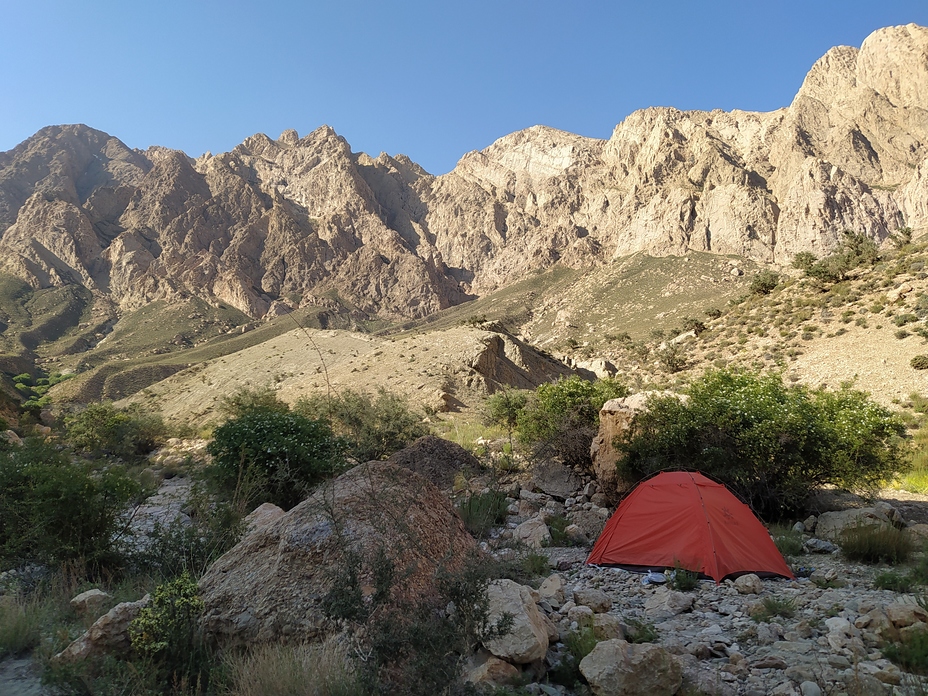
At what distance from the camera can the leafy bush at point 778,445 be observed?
34.1 feet

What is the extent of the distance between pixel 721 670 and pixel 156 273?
A: 505ft

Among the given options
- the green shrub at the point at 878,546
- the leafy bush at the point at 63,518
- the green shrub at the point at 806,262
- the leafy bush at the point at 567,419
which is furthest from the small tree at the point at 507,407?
the green shrub at the point at 806,262

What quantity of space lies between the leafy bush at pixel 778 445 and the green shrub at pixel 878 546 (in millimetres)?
2525

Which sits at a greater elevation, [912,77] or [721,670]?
[912,77]

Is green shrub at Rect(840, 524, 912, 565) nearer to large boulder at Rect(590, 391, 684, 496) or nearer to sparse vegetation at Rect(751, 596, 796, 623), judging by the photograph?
sparse vegetation at Rect(751, 596, 796, 623)

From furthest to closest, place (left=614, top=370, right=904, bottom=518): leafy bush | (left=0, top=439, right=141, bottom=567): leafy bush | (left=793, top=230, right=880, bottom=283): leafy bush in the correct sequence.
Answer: (left=793, top=230, right=880, bottom=283): leafy bush < (left=614, top=370, right=904, bottom=518): leafy bush < (left=0, top=439, right=141, bottom=567): leafy bush

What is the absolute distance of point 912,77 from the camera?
13062 centimetres

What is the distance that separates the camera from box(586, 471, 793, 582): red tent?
24.8ft

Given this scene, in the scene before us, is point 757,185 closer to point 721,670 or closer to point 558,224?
point 558,224

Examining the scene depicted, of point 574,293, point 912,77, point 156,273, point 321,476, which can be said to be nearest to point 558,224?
point 574,293

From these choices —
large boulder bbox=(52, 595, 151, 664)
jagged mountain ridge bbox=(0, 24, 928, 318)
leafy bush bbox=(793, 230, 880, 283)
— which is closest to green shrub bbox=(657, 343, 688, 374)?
leafy bush bbox=(793, 230, 880, 283)

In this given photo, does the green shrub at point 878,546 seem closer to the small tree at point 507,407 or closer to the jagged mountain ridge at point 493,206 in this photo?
the small tree at point 507,407

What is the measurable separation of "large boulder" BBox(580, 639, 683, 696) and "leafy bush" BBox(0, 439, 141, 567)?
Answer: 6.47 metres

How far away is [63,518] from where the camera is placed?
274 inches
